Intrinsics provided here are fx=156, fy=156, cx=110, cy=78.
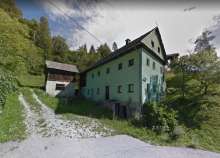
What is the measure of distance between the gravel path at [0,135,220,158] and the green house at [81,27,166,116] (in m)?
7.15

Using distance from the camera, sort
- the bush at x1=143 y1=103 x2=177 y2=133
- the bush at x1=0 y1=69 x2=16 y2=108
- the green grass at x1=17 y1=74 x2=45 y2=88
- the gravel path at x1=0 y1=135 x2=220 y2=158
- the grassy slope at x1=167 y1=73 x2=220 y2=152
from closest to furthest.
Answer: the gravel path at x1=0 y1=135 x2=220 y2=158 < the grassy slope at x1=167 y1=73 x2=220 y2=152 < the bush at x1=0 y1=69 x2=16 y2=108 < the bush at x1=143 y1=103 x2=177 y2=133 < the green grass at x1=17 y1=74 x2=45 y2=88

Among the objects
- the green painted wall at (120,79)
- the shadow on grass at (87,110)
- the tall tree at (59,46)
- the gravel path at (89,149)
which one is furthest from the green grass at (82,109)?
the tall tree at (59,46)

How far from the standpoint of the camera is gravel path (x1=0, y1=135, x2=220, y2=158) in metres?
6.21

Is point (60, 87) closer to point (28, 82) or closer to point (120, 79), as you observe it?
point (28, 82)

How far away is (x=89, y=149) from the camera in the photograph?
6.86 metres

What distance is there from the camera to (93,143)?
763cm

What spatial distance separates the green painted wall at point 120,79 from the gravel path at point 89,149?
294 inches

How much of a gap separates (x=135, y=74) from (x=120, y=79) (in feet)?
8.77

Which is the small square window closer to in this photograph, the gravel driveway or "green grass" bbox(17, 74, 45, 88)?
"green grass" bbox(17, 74, 45, 88)

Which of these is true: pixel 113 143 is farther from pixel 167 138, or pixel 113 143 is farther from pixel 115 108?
pixel 115 108

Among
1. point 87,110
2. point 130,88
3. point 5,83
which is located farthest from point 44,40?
point 5,83

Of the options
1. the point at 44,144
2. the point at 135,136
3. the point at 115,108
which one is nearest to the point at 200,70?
the point at 115,108

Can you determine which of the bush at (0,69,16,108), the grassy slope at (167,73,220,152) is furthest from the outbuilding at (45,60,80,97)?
the grassy slope at (167,73,220,152)

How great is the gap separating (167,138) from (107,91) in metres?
11.9
